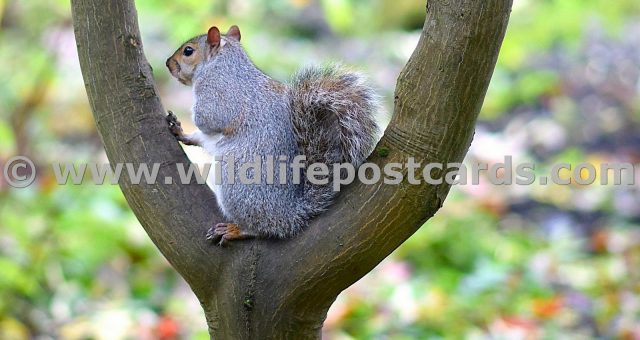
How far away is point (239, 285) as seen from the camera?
4.94 ft

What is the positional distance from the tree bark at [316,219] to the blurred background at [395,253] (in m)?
0.48

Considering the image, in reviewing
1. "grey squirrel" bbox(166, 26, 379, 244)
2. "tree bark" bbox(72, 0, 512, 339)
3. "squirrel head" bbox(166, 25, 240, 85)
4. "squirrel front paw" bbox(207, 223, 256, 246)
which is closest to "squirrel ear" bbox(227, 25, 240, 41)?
"squirrel head" bbox(166, 25, 240, 85)

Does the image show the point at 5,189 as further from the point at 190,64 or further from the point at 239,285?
the point at 239,285

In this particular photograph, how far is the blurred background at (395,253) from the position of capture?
3277 millimetres

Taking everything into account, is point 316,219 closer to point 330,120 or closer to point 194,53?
point 330,120

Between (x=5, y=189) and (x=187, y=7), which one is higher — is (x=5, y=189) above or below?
below

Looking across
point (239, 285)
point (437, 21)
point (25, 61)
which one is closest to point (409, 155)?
point (437, 21)

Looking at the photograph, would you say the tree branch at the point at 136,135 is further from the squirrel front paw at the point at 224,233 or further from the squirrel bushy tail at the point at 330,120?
the squirrel bushy tail at the point at 330,120

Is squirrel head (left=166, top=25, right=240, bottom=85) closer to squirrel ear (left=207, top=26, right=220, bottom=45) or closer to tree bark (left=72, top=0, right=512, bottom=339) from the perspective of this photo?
squirrel ear (left=207, top=26, right=220, bottom=45)

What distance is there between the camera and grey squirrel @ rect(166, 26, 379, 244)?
5.42 ft

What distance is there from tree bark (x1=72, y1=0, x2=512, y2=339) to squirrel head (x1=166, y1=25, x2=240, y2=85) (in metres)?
0.49

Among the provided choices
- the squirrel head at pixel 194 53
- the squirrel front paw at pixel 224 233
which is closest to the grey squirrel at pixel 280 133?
the squirrel front paw at pixel 224 233

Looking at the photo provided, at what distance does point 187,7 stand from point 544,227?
245 centimetres

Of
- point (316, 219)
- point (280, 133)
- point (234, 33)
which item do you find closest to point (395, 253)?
point (234, 33)
